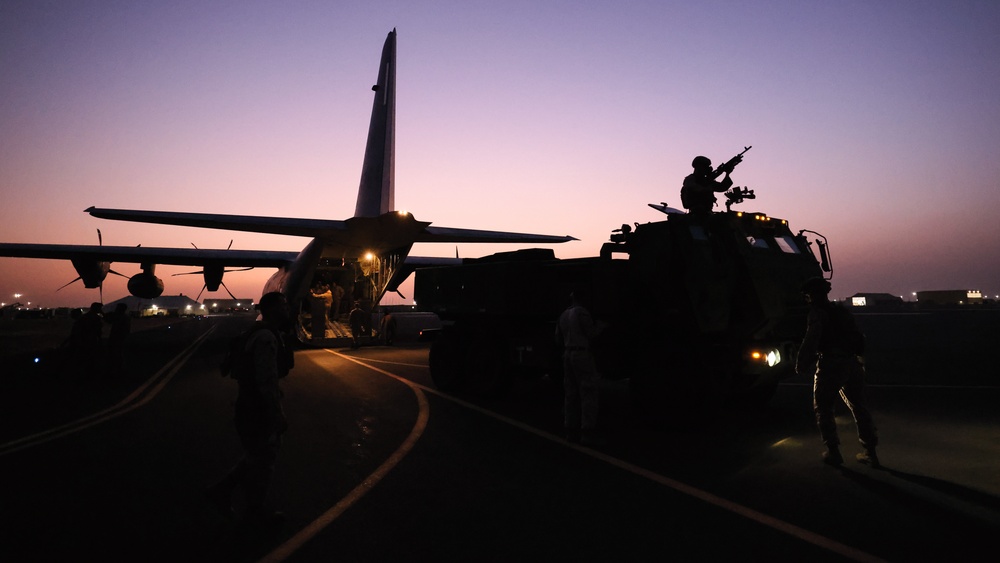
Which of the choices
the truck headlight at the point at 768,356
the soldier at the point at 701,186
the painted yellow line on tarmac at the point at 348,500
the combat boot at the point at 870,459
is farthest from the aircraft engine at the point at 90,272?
the combat boot at the point at 870,459

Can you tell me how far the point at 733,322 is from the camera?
24.5ft

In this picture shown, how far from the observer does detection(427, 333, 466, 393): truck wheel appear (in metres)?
10.6

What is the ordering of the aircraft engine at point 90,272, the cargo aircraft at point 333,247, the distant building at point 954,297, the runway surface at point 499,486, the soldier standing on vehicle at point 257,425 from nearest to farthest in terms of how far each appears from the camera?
1. the runway surface at point 499,486
2. the soldier standing on vehicle at point 257,425
3. the cargo aircraft at point 333,247
4. the aircraft engine at point 90,272
5. the distant building at point 954,297

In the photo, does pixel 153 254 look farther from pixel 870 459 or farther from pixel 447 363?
pixel 870 459

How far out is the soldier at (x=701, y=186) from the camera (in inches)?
341

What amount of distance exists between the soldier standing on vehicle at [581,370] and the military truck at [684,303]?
16.5 inches

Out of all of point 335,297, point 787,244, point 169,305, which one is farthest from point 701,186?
point 169,305

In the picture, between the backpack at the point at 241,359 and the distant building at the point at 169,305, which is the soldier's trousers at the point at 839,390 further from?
the distant building at the point at 169,305

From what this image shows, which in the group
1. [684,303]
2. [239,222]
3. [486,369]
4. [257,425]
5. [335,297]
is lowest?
[486,369]

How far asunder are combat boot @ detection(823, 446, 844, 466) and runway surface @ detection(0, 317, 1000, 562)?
0.33 ft

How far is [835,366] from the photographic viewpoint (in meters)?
5.54

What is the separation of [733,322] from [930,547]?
4.00m

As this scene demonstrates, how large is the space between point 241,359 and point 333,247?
54.2ft

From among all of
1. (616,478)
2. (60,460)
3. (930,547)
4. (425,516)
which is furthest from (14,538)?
(930,547)
